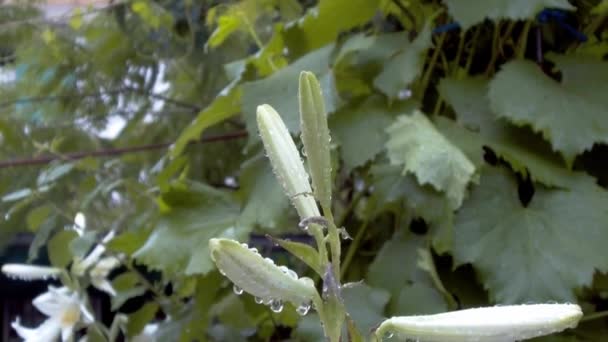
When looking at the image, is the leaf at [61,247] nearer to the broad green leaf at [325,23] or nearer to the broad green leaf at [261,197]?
the broad green leaf at [261,197]

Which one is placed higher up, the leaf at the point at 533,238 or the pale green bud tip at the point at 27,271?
the leaf at the point at 533,238

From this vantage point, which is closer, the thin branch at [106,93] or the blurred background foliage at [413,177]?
the blurred background foliage at [413,177]

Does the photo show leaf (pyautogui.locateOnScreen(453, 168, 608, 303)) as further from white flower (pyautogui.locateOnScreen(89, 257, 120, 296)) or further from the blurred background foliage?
white flower (pyautogui.locateOnScreen(89, 257, 120, 296))

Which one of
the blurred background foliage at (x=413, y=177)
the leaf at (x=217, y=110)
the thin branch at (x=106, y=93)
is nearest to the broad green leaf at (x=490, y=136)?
the blurred background foliage at (x=413, y=177)

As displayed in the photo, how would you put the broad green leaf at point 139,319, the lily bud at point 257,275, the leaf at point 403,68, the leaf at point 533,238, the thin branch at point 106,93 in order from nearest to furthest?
the lily bud at point 257,275 → the leaf at point 533,238 → the leaf at point 403,68 → the broad green leaf at point 139,319 → the thin branch at point 106,93

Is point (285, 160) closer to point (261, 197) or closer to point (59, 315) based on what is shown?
point (261, 197)

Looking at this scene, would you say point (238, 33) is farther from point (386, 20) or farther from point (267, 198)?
point (267, 198)
